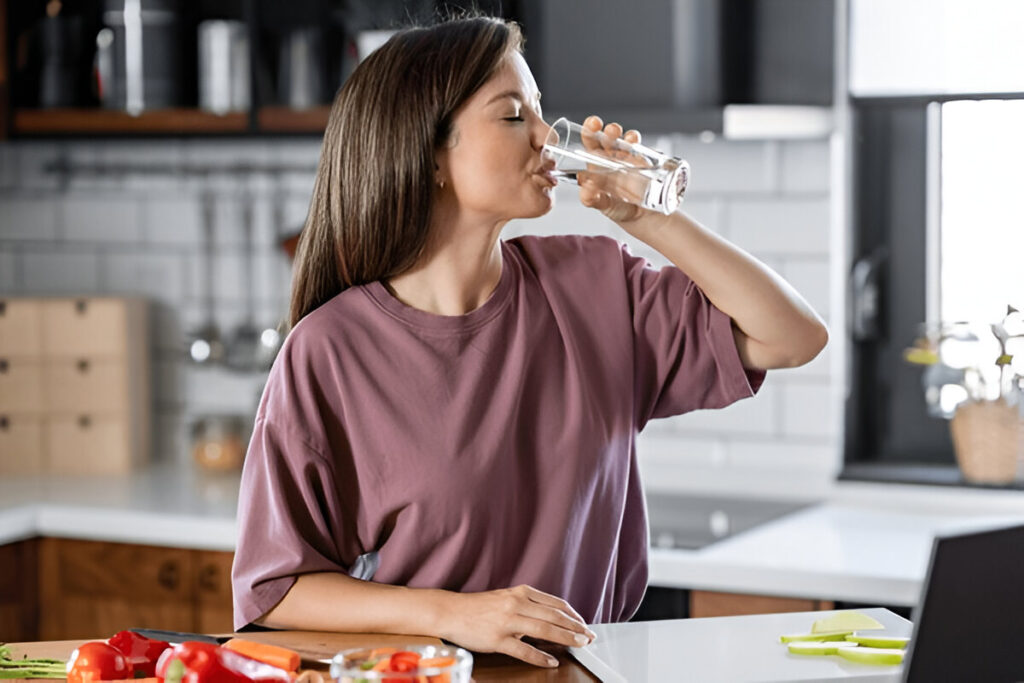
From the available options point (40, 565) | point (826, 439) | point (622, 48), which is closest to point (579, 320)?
point (622, 48)

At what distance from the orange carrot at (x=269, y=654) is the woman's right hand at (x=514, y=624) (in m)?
0.17

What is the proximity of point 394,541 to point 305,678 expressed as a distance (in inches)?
12.1

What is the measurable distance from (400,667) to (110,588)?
6.05 feet

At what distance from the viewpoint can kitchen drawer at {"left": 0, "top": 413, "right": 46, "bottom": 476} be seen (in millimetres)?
3309

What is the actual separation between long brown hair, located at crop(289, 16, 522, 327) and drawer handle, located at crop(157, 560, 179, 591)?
1298 millimetres

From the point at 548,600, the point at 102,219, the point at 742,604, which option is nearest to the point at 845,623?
the point at 548,600

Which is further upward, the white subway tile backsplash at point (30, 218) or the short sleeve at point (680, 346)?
the white subway tile backsplash at point (30, 218)

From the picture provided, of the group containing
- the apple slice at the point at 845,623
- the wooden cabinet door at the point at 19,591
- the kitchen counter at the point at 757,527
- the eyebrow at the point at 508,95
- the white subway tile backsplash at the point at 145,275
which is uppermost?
the eyebrow at the point at 508,95

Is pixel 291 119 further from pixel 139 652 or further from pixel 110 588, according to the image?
pixel 139 652

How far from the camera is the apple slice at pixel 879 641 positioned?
1.38 metres

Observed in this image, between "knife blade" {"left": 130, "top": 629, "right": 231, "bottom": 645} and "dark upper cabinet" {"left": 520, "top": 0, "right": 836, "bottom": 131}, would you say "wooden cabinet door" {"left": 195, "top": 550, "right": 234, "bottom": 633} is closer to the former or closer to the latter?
"dark upper cabinet" {"left": 520, "top": 0, "right": 836, "bottom": 131}

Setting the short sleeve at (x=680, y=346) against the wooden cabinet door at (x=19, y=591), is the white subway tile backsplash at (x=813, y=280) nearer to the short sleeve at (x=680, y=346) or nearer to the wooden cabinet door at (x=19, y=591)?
the short sleeve at (x=680, y=346)

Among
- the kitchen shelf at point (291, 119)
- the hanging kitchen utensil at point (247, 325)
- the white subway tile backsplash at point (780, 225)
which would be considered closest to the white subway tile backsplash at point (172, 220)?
the hanging kitchen utensil at point (247, 325)

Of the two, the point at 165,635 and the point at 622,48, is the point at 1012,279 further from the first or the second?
the point at 165,635
